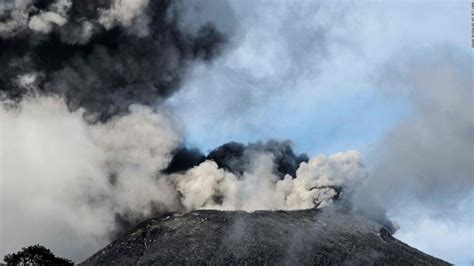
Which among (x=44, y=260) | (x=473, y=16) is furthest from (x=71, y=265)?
(x=473, y=16)

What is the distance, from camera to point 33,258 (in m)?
179

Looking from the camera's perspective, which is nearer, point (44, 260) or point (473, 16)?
point (473, 16)

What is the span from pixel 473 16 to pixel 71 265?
11900 cm

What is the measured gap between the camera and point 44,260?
587 feet

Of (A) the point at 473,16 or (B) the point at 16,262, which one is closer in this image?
(A) the point at 473,16

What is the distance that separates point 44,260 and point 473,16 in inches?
→ 4796

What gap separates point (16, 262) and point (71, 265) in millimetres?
14459

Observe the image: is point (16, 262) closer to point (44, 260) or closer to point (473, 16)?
point (44, 260)

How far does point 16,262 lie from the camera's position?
175 m

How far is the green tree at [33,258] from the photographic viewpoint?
175750 mm

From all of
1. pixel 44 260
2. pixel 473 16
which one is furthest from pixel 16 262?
pixel 473 16

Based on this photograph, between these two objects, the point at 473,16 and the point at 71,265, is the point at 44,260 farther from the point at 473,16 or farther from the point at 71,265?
the point at 473,16

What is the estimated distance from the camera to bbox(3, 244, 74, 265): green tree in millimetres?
175750

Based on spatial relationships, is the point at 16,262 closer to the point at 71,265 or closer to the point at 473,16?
the point at 71,265
